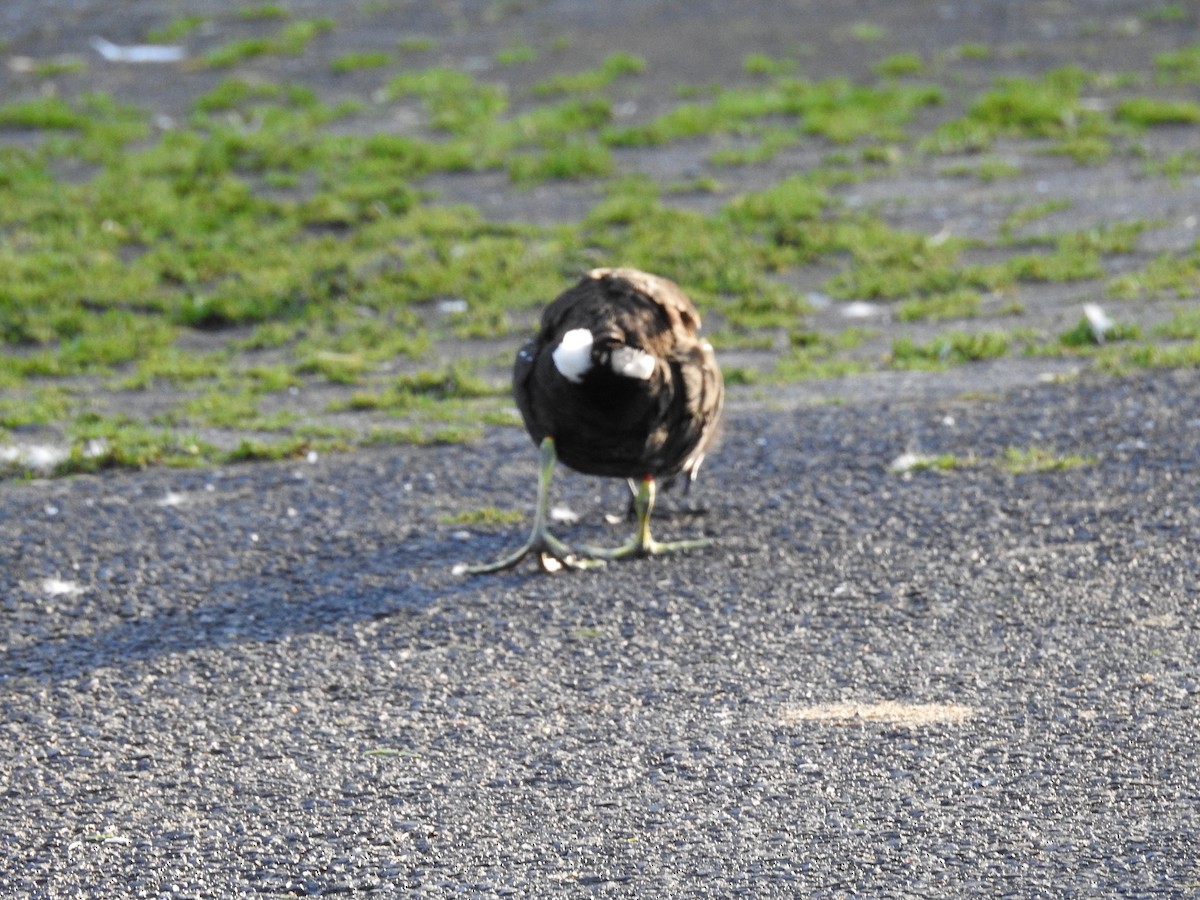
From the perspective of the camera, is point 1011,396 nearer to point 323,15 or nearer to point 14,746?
point 14,746

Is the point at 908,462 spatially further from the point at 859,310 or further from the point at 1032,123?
the point at 1032,123

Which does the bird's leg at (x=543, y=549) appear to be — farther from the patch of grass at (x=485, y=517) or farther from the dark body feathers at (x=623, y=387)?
the patch of grass at (x=485, y=517)

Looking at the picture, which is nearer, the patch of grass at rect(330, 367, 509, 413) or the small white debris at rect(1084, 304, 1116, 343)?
the patch of grass at rect(330, 367, 509, 413)

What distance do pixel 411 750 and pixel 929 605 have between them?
5.97ft

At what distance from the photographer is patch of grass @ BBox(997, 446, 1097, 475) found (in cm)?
633

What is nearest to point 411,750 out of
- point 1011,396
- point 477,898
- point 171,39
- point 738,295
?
point 477,898

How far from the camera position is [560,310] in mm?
5457

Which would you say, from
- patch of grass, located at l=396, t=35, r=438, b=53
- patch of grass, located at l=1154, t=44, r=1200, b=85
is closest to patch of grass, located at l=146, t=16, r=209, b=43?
patch of grass, located at l=396, t=35, r=438, b=53

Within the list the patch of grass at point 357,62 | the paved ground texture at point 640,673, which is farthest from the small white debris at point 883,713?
the patch of grass at point 357,62

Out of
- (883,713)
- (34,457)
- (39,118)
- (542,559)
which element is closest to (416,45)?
(39,118)

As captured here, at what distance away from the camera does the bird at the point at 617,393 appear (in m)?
5.14

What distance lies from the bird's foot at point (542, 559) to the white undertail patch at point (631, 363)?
0.82 m

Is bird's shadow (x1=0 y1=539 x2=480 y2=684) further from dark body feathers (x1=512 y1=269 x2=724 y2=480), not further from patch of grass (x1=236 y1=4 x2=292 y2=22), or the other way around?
patch of grass (x1=236 y1=4 x2=292 y2=22)

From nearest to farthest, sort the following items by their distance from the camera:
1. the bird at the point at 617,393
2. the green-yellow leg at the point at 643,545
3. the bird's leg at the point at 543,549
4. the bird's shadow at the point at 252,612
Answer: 1. the bird's shadow at the point at 252,612
2. the bird at the point at 617,393
3. the bird's leg at the point at 543,549
4. the green-yellow leg at the point at 643,545
